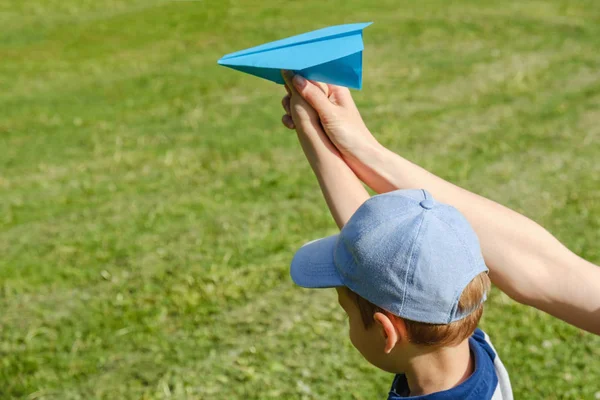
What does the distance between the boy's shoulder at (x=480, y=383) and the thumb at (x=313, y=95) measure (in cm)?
87

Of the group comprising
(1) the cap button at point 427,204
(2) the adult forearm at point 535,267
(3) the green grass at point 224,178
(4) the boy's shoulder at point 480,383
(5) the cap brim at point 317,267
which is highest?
(1) the cap button at point 427,204

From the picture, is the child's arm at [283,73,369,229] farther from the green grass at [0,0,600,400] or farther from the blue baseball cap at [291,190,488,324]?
the green grass at [0,0,600,400]

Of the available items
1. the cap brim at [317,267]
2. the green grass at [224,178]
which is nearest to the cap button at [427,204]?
the cap brim at [317,267]

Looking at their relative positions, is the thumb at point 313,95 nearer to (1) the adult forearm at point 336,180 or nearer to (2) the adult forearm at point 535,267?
(1) the adult forearm at point 336,180

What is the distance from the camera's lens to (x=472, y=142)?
708 cm

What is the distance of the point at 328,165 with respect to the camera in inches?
101

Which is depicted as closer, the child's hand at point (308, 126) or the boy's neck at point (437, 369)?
the boy's neck at point (437, 369)

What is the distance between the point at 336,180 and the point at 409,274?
675 millimetres

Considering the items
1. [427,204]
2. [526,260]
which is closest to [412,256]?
[427,204]

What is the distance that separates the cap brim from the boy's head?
0.03m

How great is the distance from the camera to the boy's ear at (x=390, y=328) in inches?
81.3

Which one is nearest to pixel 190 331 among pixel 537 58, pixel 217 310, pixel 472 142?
pixel 217 310

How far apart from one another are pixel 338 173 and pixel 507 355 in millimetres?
2130

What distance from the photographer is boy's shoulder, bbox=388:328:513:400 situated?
2.07 m
